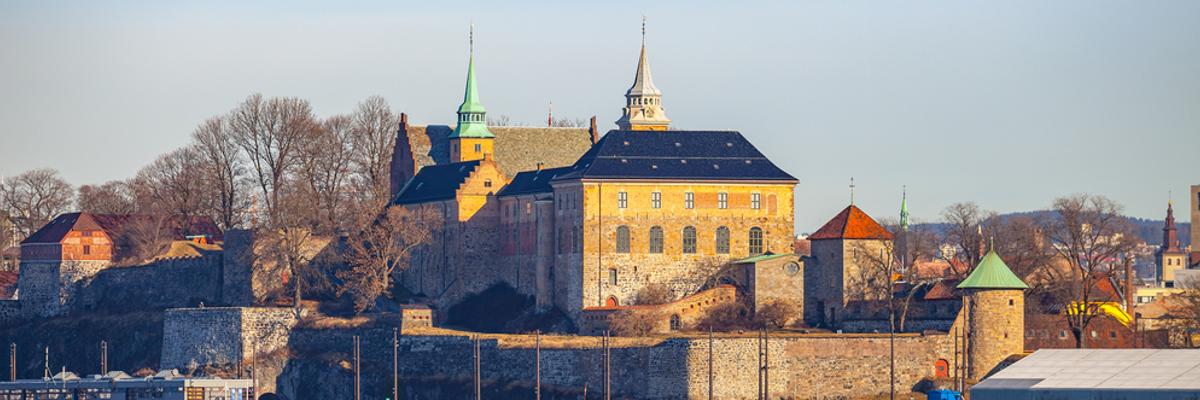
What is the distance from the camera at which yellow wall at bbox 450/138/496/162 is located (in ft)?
494

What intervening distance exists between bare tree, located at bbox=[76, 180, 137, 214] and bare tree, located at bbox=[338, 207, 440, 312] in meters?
27.0

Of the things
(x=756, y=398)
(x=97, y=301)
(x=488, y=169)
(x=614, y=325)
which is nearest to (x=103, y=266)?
(x=97, y=301)

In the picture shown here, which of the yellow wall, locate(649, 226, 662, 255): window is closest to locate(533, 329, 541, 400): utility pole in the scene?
locate(649, 226, 662, 255): window

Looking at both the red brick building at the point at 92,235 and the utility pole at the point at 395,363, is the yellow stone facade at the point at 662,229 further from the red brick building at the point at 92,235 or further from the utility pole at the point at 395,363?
the red brick building at the point at 92,235

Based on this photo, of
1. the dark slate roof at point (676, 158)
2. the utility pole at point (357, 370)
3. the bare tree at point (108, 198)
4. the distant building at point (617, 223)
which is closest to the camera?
the utility pole at point (357, 370)

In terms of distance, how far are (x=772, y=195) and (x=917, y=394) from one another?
16363mm

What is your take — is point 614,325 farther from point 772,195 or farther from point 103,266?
point 103,266

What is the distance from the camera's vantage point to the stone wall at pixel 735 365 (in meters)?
115

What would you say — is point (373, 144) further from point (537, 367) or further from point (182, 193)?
point (537, 367)

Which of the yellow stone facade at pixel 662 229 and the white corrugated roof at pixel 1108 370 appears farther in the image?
the yellow stone facade at pixel 662 229

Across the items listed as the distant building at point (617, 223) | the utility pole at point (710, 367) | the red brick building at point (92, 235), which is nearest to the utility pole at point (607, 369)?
the utility pole at point (710, 367)

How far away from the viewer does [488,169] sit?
13962 cm

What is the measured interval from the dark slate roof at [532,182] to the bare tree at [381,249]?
3895 millimetres

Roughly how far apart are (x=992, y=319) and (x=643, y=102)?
177ft
